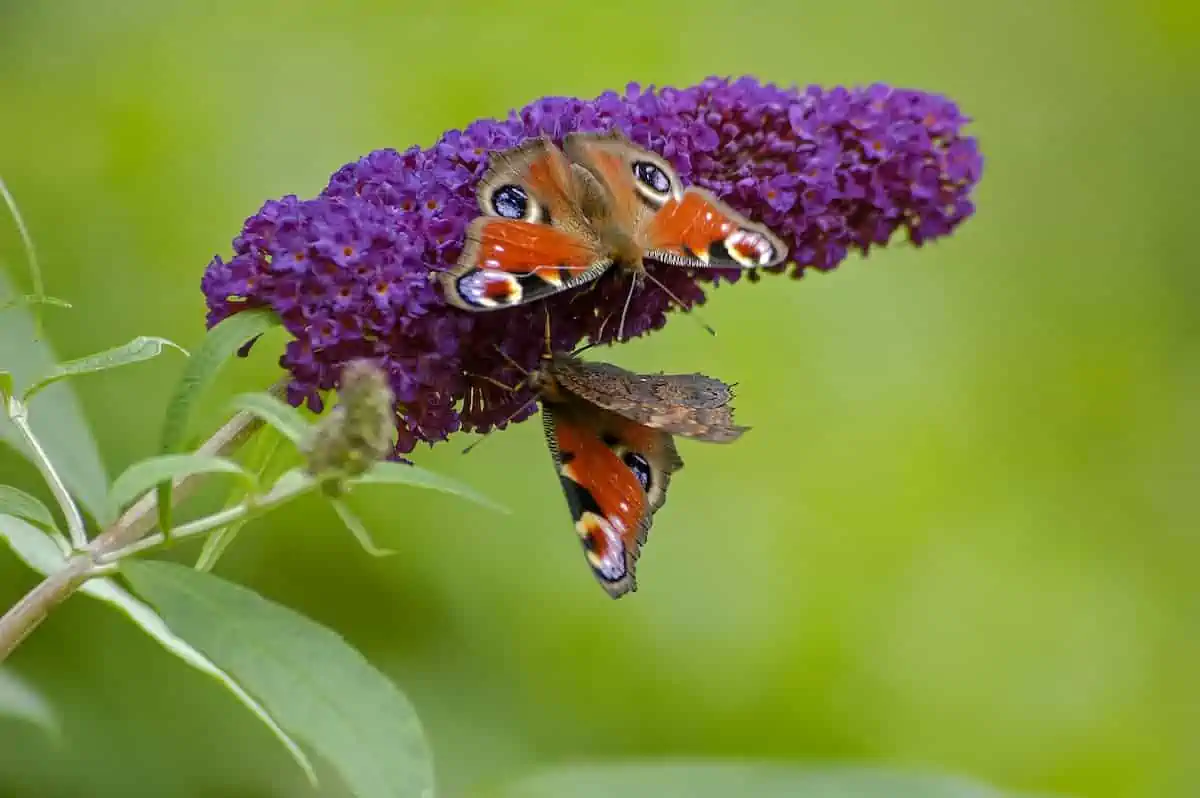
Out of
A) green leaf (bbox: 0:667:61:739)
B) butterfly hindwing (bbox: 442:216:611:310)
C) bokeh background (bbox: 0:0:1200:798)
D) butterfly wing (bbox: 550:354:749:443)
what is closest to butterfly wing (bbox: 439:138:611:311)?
Answer: butterfly hindwing (bbox: 442:216:611:310)

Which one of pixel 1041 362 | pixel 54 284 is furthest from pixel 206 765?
pixel 1041 362

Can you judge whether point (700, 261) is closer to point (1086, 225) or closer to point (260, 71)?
point (260, 71)

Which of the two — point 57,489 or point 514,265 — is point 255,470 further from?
point 514,265

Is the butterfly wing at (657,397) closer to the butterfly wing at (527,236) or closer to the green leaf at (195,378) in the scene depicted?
the butterfly wing at (527,236)

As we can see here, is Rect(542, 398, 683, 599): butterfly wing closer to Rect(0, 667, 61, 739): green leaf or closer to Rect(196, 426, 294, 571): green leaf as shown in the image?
Rect(196, 426, 294, 571): green leaf

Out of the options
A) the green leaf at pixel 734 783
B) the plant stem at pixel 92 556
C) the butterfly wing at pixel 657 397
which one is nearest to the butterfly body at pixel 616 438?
the butterfly wing at pixel 657 397

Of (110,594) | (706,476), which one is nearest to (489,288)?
(110,594)
